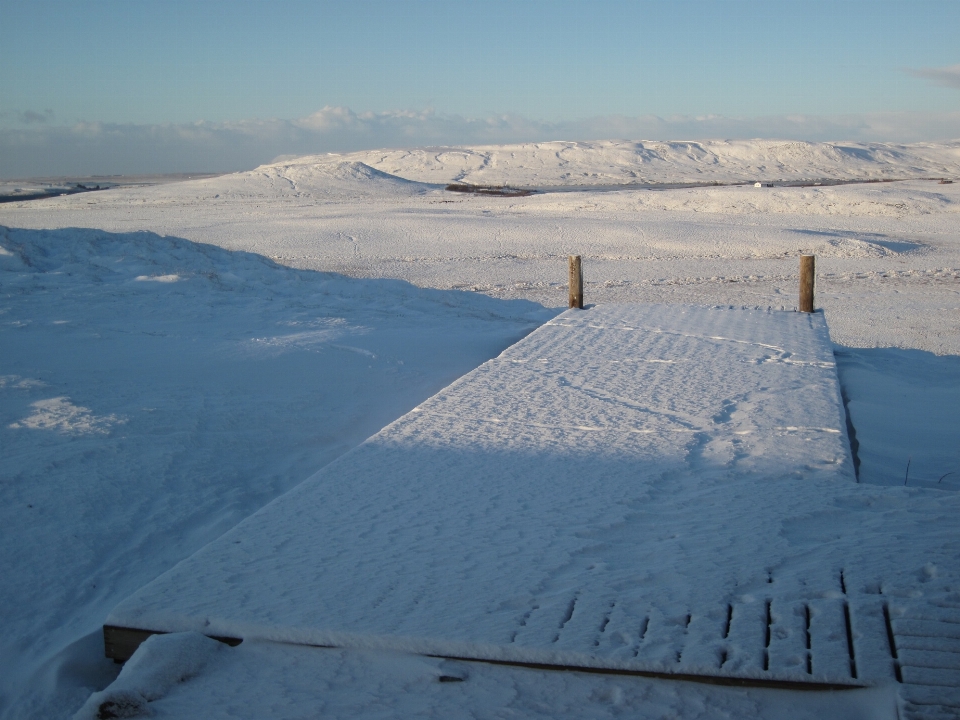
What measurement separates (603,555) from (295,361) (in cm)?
415

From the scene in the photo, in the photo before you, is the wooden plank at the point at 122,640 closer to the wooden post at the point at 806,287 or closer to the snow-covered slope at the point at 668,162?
the wooden post at the point at 806,287

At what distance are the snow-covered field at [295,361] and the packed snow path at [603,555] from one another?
0.15m

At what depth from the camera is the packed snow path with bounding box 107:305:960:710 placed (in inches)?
98.4

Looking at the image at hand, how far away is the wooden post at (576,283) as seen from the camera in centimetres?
877

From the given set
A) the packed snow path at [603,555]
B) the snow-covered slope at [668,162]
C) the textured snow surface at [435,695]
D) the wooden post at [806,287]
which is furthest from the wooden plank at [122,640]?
the snow-covered slope at [668,162]

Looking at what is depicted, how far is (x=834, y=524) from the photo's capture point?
10.9ft

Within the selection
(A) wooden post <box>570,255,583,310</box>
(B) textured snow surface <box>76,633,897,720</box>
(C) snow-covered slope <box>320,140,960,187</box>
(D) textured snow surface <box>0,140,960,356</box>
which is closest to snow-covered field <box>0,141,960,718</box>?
(B) textured snow surface <box>76,633,897,720</box>

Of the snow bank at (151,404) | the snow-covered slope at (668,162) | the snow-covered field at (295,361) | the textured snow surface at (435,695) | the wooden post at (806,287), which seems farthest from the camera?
the snow-covered slope at (668,162)

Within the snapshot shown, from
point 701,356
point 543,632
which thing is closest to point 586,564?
point 543,632

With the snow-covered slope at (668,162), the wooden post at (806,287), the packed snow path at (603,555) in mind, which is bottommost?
the packed snow path at (603,555)

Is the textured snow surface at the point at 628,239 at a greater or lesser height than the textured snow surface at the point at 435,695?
greater

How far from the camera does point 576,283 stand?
8828 millimetres

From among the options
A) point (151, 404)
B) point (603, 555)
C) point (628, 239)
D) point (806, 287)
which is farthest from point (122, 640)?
point (628, 239)

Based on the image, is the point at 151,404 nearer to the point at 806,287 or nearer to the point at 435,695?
the point at 435,695
